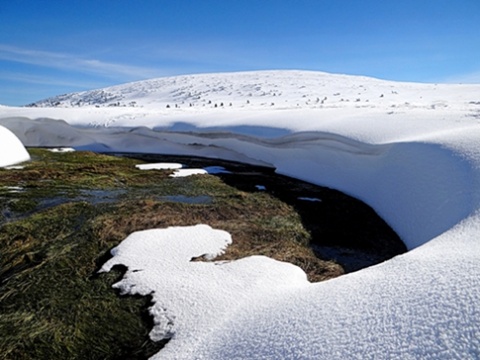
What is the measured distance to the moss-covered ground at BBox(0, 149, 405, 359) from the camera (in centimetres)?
233

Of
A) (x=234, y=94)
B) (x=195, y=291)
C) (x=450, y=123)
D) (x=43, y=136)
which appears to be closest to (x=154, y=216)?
(x=195, y=291)

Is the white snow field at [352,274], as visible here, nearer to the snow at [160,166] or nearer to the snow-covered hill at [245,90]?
the snow at [160,166]

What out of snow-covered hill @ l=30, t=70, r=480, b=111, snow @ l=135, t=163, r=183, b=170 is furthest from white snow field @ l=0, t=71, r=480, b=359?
snow-covered hill @ l=30, t=70, r=480, b=111

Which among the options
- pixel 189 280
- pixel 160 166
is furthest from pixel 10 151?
pixel 189 280

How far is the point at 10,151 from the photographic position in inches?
311

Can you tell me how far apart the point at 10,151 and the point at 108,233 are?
5.35 meters

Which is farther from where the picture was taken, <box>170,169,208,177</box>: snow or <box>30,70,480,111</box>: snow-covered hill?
<box>30,70,480,111</box>: snow-covered hill

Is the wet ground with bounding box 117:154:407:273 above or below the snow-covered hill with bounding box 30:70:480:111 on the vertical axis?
below

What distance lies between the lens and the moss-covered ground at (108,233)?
233 centimetres

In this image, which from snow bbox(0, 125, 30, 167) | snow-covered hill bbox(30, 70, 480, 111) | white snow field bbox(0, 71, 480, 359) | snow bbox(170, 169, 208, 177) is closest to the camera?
white snow field bbox(0, 71, 480, 359)

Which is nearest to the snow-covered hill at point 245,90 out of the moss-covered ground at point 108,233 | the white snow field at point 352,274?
the white snow field at point 352,274

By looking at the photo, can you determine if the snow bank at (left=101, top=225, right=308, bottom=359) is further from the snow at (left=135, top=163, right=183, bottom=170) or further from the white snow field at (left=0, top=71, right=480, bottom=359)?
the snow at (left=135, top=163, right=183, bottom=170)

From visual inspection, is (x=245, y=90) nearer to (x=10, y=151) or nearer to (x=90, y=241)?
(x=10, y=151)

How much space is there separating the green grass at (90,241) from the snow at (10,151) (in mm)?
930
